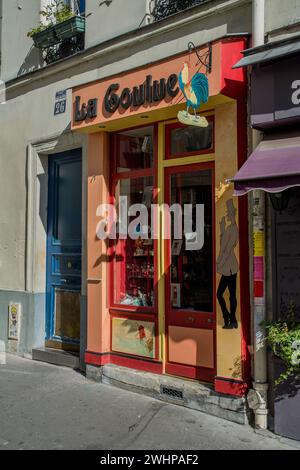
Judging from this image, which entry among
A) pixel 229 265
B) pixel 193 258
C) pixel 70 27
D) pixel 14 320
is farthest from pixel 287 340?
pixel 70 27

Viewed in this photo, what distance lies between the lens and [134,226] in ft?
22.4

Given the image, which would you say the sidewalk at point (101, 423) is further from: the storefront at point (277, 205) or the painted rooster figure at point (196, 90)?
the painted rooster figure at point (196, 90)

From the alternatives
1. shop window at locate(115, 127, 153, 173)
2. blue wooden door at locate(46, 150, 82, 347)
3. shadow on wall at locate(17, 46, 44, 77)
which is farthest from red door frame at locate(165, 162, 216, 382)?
shadow on wall at locate(17, 46, 44, 77)

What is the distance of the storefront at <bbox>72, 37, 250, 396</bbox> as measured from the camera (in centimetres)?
538

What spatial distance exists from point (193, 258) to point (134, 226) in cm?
108

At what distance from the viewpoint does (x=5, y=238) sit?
877 cm

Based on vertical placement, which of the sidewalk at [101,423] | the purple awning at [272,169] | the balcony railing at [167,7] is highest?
the balcony railing at [167,7]

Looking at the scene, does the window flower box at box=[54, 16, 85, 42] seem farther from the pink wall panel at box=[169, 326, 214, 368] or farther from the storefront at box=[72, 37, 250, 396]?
the pink wall panel at box=[169, 326, 214, 368]

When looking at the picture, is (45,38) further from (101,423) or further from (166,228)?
(101,423)

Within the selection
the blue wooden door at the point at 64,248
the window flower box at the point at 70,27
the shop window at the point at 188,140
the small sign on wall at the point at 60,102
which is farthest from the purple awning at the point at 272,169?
the window flower box at the point at 70,27

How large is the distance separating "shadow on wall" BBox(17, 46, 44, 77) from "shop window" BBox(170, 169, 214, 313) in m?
3.61

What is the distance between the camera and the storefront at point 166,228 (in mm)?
5375

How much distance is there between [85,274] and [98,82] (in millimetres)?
2624
